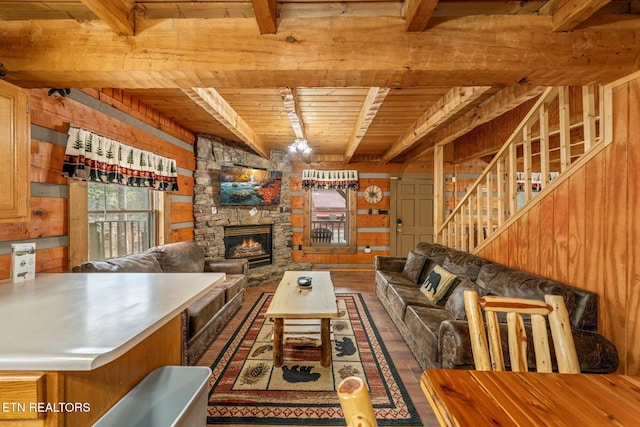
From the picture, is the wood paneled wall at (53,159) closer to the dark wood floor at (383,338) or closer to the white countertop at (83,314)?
the white countertop at (83,314)

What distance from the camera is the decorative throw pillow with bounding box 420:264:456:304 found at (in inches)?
111

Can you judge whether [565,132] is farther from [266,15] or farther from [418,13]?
[266,15]

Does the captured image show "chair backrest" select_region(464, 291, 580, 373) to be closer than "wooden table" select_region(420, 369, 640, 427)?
No

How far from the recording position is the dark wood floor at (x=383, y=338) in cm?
199

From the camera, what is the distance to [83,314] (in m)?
1.15

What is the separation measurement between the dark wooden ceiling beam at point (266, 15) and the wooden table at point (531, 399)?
174 centimetres

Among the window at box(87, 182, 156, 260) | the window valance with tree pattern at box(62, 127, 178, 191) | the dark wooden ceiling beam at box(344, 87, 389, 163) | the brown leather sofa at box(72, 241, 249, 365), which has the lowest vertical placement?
the brown leather sofa at box(72, 241, 249, 365)

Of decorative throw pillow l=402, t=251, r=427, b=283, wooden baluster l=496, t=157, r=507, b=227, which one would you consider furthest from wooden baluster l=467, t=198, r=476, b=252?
decorative throw pillow l=402, t=251, r=427, b=283

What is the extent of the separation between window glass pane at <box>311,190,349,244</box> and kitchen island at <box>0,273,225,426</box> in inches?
197

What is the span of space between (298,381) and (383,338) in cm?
108

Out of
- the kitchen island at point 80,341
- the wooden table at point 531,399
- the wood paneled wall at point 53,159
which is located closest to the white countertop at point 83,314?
the kitchen island at point 80,341

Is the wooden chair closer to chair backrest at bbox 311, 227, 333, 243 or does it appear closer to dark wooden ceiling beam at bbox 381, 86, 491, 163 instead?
dark wooden ceiling beam at bbox 381, 86, 491, 163

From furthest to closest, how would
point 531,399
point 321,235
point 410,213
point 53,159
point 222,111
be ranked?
point 321,235
point 410,213
point 222,111
point 53,159
point 531,399

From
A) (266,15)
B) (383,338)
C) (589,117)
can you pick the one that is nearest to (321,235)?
(383,338)
